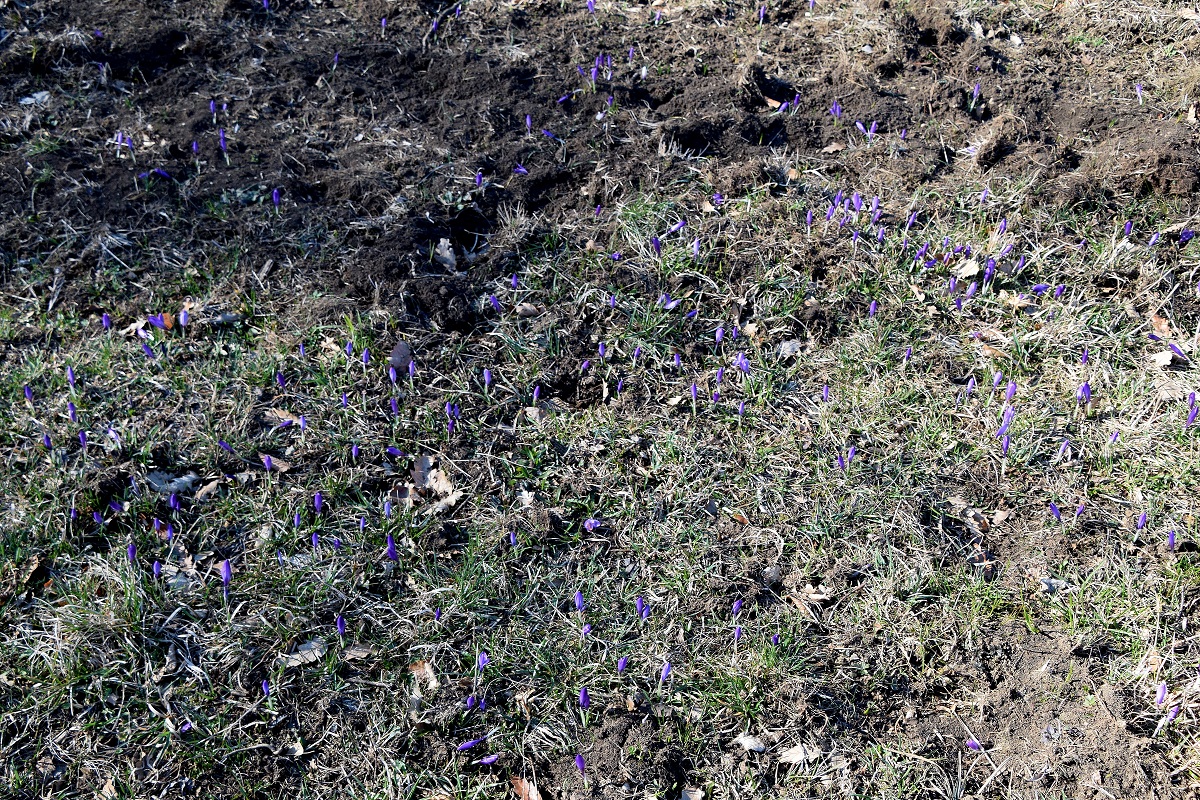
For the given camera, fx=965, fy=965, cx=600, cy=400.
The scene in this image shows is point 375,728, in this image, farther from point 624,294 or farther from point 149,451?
point 624,294

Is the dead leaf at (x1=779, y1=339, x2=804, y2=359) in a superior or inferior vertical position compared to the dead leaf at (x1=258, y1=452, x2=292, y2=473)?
superior

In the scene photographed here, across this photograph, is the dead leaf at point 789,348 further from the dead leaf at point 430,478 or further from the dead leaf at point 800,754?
the dead leaf at point 800,754

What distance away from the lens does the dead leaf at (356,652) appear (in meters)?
2.75

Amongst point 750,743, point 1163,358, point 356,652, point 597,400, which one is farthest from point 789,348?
point 356,652

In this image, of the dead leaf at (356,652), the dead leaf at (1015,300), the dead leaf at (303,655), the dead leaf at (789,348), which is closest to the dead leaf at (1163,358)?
the dead leaf at (1015,300)

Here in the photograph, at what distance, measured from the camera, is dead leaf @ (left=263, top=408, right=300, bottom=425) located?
10.8ft

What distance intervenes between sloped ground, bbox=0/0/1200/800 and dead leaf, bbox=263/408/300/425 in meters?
0.01

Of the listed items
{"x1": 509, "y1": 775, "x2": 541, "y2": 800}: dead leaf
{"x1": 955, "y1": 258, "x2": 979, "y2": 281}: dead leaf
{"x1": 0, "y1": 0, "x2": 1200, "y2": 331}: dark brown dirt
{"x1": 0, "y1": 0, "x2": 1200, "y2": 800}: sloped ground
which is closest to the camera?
{"x1": 509, "y1": 775, "x2": 541, "y2": 800}: dead leaf

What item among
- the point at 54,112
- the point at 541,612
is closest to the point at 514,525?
the point at 541,612

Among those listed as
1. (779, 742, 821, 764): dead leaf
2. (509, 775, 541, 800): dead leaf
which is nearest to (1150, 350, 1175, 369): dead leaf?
(779, 742, 821, 764): dead leaf

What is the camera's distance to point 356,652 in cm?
276

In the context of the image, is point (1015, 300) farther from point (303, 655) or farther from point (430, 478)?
point (303, 655)

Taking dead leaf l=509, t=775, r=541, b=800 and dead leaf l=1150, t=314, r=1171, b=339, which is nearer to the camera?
dead leaf l=509, t=775, r=541, b=800

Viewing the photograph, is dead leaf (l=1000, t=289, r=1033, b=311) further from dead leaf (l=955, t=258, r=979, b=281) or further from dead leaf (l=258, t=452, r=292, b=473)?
dead leaf (l=258, t=452, r=292, b=473)
